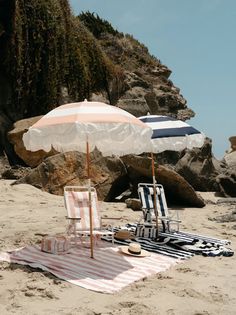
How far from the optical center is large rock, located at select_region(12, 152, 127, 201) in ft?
36.8

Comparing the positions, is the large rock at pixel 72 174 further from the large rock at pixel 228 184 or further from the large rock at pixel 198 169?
the large rock at pixel 228 184

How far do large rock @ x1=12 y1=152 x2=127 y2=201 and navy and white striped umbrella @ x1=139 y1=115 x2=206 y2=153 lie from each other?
3727mm

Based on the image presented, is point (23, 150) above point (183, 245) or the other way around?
above

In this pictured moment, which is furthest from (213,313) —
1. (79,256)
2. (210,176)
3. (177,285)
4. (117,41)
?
(117,41)

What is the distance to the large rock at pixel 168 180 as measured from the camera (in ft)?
35.8

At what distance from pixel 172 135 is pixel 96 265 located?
3.03m

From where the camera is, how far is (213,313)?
158 inches

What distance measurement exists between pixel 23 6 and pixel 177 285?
48.1 feet

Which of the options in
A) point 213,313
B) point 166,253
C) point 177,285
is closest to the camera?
point 213,313

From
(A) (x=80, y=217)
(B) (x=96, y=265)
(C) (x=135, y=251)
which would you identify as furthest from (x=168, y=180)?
(B) (x=96, y=265)

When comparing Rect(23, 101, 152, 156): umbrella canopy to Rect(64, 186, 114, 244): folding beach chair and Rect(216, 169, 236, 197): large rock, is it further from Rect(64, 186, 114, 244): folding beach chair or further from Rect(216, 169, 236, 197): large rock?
Rect(216, 169, 236, 197): large rock

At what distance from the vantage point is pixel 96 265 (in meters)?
5.54

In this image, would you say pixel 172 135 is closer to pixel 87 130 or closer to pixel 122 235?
pixel 122 235

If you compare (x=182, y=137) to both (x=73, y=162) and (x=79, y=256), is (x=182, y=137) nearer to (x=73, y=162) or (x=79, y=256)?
(x=79, y=256)
